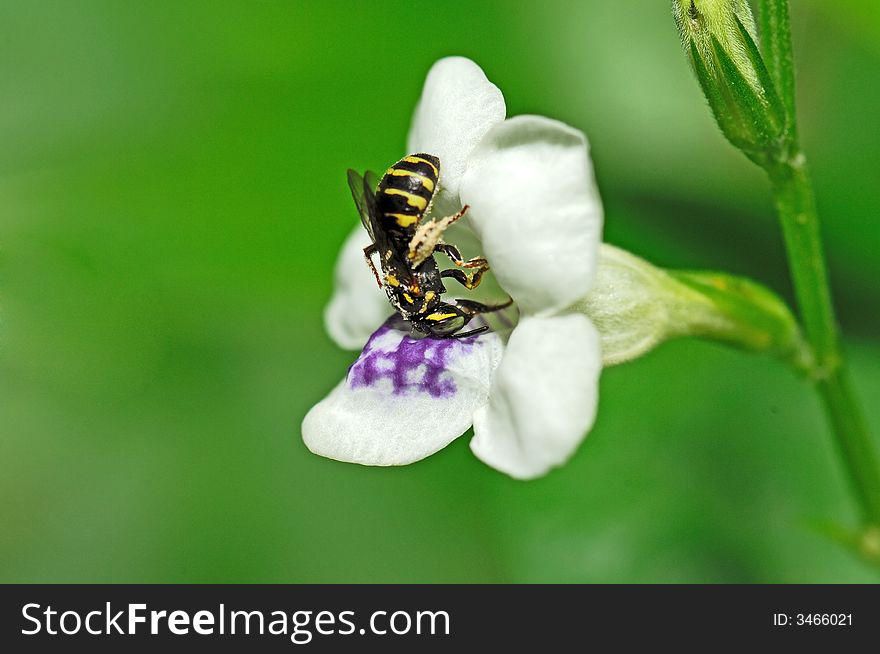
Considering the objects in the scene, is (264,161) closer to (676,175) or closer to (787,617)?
(676,175)

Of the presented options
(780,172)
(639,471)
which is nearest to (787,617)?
(639,471)

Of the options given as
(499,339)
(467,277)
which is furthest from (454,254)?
(499,339)

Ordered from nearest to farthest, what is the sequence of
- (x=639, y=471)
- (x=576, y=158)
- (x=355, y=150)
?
(x=576, y=158) → (x=639, y=471) → (x=355, y=150)

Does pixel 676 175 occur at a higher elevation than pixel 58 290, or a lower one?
higher

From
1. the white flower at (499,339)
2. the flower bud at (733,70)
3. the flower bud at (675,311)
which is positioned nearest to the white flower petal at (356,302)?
the white flower at (499,339)

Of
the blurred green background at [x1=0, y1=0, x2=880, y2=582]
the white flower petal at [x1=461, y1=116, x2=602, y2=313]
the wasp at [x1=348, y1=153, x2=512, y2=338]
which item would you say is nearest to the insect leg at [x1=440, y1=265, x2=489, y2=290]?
the wasp at [x1=348, y1=153, x2=512, y2=338]

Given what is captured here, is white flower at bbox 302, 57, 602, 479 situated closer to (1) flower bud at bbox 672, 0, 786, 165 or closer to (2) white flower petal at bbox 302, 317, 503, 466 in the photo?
(2) white flower petal at bbox 302, 317, 503, 466
